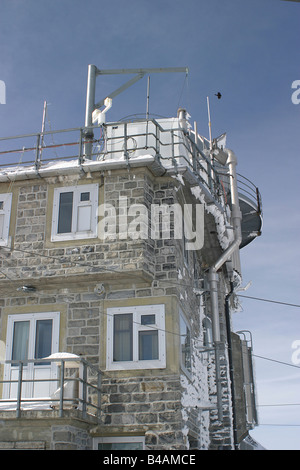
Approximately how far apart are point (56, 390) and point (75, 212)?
Answer: 14.0 ft

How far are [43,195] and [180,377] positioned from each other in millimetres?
5609

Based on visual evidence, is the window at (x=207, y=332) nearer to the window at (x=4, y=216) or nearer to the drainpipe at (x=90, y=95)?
the window at (x=4, y=216)

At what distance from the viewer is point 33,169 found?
14133 millimetres

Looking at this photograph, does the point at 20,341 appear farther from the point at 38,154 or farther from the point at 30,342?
the point at 38,154

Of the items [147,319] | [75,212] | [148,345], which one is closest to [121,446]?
[148,345]

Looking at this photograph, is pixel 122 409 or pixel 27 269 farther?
pixel 27 269

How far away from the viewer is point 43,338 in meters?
13.0

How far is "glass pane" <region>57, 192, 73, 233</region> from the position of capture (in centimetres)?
1359

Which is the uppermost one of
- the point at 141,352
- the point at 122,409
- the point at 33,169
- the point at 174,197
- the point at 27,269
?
the point at 33,169

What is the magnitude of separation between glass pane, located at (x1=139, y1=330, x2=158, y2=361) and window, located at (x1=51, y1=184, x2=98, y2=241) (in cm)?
264

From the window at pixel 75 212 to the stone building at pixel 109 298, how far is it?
3 cm

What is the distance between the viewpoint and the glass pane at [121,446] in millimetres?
11694
